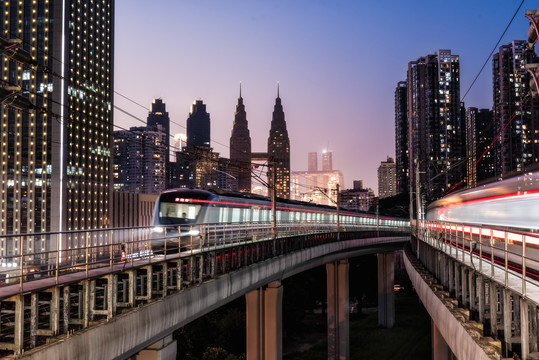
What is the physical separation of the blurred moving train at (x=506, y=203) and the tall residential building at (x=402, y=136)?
5955 inches

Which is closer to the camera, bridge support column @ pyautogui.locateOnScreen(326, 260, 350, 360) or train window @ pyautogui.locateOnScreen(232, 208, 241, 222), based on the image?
train window @ pyautogui.locateOnScreen(232, 208, 241, 222)

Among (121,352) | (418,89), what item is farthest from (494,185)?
(418,89)

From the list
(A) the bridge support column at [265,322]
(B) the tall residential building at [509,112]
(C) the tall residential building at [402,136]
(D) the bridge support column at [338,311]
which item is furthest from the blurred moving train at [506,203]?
(C) the tall residential building at [402,136]

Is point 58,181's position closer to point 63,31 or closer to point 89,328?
→ point 63,31

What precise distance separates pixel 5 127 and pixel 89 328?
117638 mm

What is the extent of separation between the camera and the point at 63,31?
112438 mm

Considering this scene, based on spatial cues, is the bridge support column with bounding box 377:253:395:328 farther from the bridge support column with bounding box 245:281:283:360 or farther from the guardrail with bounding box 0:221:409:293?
the bridge support column with bounding box 245:281:283:360

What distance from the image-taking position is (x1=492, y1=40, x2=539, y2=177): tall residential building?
101 meters

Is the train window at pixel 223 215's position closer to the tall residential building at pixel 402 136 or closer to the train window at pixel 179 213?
the train window at pixel 179 213

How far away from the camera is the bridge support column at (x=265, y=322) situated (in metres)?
27.4

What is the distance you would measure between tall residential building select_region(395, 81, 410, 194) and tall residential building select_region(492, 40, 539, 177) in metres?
44.9

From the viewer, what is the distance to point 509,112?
10462 centimetres

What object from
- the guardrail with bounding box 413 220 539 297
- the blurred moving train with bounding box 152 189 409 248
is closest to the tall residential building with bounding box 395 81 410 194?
the blurred moving train with bounding box 152 189 409 248

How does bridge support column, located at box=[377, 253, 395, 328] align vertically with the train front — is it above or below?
below
